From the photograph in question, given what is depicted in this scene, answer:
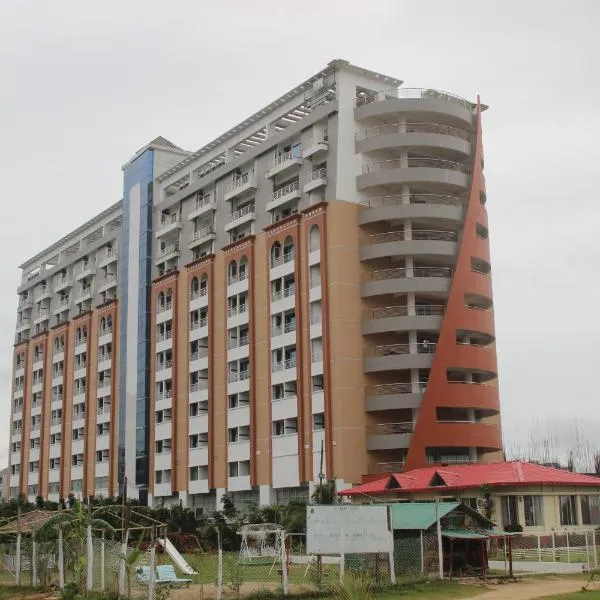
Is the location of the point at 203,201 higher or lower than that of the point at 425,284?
higher

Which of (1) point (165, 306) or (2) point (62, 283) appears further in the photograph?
(2) point (62, 283)

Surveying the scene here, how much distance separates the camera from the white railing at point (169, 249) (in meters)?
90.2

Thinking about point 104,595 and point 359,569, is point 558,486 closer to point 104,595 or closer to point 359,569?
point 359,569

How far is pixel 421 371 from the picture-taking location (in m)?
67.8

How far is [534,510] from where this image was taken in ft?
171

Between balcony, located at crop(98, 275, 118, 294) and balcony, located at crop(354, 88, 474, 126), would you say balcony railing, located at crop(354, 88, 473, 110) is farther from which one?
balcony, located at crop(98, 275, 118, 294)

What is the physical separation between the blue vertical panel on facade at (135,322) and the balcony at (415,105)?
31.1 m

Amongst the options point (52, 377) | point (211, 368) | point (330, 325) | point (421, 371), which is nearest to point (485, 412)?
point (421, 371)

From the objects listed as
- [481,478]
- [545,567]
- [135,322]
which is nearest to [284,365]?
[481,478]

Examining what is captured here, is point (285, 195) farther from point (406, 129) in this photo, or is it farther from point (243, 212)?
point (406, 129)

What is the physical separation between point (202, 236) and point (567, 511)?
45.8 meters

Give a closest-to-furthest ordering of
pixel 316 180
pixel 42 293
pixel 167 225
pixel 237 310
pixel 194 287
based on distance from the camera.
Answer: pixel 316 180 → pixel 237 310 → pixel 194 287 → pixel 167 225 → pixel 42 293

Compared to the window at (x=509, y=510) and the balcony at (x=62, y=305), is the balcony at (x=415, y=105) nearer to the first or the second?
the window at (x=509, y=510)

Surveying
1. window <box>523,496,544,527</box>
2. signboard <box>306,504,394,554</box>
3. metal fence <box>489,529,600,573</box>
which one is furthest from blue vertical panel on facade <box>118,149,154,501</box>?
signboard <box>306,504,394,554</box>
